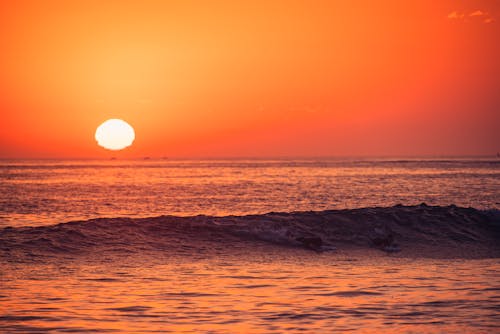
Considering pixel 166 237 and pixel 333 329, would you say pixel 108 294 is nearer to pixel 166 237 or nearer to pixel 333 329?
pixel 333 329

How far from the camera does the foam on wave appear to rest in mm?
22188

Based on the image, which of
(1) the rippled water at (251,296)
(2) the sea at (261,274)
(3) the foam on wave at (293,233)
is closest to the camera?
(1) the rippled water at (251,296)

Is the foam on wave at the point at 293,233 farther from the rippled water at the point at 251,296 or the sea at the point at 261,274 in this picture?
the rippled water at the point at 251,296

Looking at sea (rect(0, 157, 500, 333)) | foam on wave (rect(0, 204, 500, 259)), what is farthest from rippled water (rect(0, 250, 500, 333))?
foam on wave (rect(0, 204, 500, 259))

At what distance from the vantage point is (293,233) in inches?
966

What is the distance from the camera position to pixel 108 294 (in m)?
14.3

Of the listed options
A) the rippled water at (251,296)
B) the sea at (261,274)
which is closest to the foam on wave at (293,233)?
the sea at (261,274)

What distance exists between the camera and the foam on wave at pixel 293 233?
22.2 m

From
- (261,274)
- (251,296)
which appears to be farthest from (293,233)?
(251,296)

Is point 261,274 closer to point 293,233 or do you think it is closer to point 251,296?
point 251,296

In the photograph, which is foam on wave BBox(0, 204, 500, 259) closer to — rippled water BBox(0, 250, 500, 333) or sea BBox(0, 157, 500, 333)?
sea BBox(0, 157, 500, 333)

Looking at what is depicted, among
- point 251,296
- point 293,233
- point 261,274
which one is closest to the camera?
point 251,296

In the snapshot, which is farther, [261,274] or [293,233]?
[293,233]

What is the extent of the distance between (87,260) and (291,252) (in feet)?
21.9
